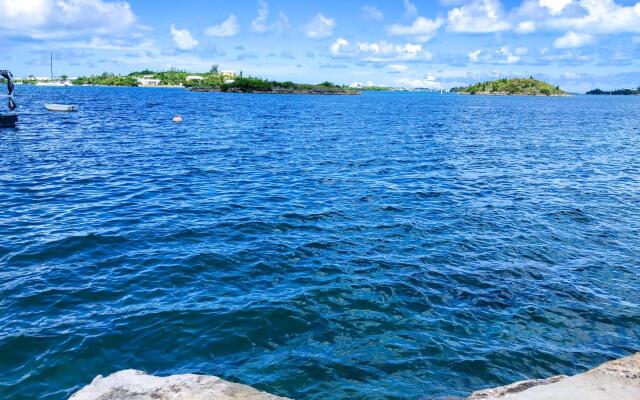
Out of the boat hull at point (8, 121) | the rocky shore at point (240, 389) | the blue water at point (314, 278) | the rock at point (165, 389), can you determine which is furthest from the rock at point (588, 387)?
the boat hull at point (8, 121)

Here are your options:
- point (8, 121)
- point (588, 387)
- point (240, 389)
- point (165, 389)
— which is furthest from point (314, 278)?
point (8, 121)

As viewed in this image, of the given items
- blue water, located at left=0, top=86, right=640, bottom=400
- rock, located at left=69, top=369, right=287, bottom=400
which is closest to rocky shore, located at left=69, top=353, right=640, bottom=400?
rock, located at left=69, top=369, right=287, bottom=400

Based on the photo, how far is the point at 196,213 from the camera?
23.0m

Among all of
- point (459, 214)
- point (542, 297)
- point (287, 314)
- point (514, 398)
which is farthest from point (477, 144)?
point (514, 398)

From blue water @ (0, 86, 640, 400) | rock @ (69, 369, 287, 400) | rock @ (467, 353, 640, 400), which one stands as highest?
rock @ (467, 353, 640, 400)

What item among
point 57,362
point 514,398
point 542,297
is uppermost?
point 514,398

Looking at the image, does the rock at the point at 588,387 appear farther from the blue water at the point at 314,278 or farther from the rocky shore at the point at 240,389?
the blue water at the point at 314,278

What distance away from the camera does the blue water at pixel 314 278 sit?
11062 millimetres

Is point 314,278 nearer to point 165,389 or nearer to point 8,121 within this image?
point 165,389

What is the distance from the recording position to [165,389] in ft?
24.1

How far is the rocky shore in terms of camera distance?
23.4 ft

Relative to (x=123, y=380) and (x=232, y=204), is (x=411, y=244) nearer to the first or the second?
(x=232, y=204)

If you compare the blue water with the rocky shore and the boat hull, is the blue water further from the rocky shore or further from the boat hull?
the boat hull

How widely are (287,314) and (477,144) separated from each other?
48747 mm
